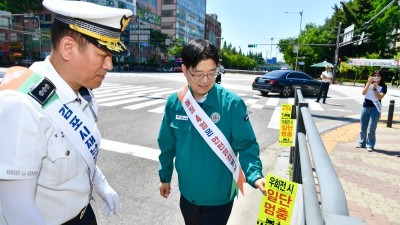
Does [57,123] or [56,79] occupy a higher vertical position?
[56,79]

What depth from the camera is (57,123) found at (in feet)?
4.05

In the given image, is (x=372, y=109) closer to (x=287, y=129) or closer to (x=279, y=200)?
(x=287, y=129)

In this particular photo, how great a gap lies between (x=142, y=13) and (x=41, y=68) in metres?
75.0

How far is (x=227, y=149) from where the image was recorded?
2.00 meters

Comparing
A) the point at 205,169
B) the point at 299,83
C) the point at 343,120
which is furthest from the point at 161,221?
the point at 299,83

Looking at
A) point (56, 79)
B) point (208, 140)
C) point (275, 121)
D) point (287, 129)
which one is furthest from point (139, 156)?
point (275, 121)

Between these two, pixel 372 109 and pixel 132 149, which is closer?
pixel 132 149

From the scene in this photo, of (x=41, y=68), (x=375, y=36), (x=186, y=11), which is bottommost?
(x=41, y=68)

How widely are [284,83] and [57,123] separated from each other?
49.8 feet

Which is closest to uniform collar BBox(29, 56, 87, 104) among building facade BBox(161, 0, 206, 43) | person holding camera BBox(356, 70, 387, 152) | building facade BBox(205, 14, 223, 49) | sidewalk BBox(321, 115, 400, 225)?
sidewalk BBox(321, 115, 400, 225)

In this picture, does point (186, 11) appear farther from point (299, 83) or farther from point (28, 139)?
point (28, 139)

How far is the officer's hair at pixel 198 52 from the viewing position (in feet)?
6.33

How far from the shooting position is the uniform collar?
130 centimetres

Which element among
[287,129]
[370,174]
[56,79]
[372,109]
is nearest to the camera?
[56,79]
